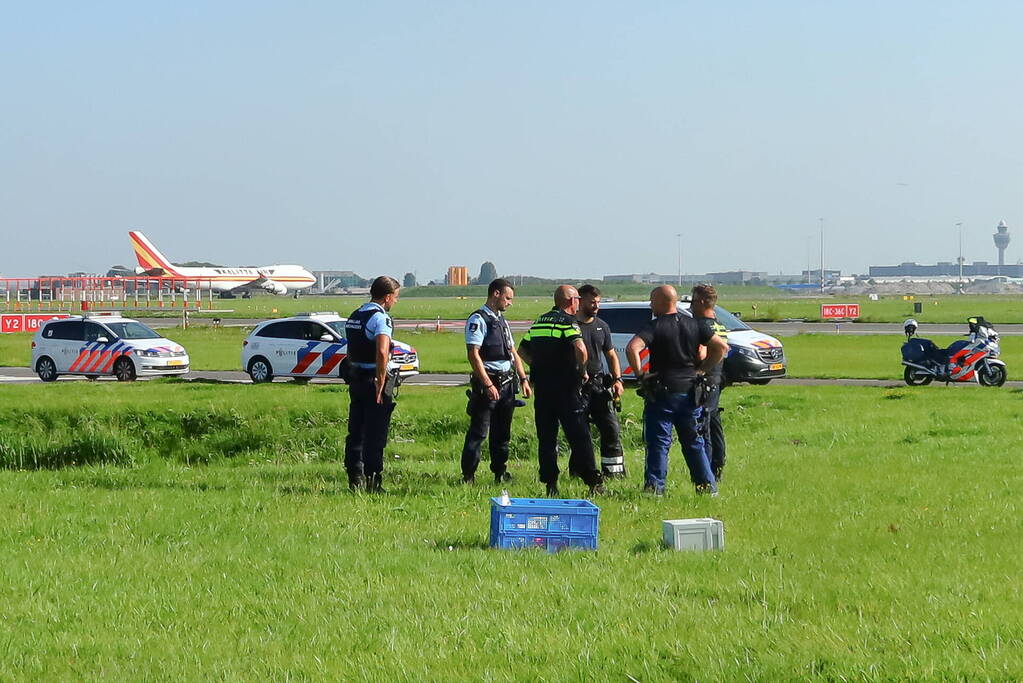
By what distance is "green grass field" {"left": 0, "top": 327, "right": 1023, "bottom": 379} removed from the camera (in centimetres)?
3003

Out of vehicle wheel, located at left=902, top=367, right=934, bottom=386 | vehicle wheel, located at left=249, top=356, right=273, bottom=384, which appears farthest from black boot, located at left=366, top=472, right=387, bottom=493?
vehicle wheel, located at left=249, top=356, right=273, bottom=384

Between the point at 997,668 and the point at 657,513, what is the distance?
15.1 ft

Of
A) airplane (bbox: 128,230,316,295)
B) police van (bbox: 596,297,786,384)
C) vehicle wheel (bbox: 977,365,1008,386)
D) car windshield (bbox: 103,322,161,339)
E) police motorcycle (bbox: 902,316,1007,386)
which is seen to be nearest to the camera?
police motorcycle (bbox: 902,316,1007,386)

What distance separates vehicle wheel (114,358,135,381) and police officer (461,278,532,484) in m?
18.7

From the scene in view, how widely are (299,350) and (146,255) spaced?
359 feet

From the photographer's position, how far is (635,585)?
697cm

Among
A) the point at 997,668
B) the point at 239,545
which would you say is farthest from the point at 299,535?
the point at 997,668

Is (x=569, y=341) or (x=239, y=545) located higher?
(x=569, y=341)

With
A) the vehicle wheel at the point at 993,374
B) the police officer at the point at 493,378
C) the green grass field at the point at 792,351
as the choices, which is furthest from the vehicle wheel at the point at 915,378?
the police officer at the point at 493,378

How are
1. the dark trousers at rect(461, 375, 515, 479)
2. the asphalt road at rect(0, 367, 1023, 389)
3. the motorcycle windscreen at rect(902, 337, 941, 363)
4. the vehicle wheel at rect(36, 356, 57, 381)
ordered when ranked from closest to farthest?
the dark trousers at rect(461, 375, 515, 479) < the motorcycle windscreen at rect(902, 337, 941, 363) < the asphalt road at rect(0, 367, 1023, 389) < the vehicle wheel at rect(36, 356, 57, 381)

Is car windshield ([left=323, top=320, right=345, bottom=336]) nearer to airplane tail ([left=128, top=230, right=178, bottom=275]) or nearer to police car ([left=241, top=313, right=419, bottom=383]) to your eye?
police car ([left=241, top=313, right=419, bottom=383])

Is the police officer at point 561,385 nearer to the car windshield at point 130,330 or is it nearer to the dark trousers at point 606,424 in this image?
the dark trousers at point 606,424

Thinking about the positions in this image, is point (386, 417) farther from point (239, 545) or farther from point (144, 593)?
point (144, 593)

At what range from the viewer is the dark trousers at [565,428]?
10.8 m
